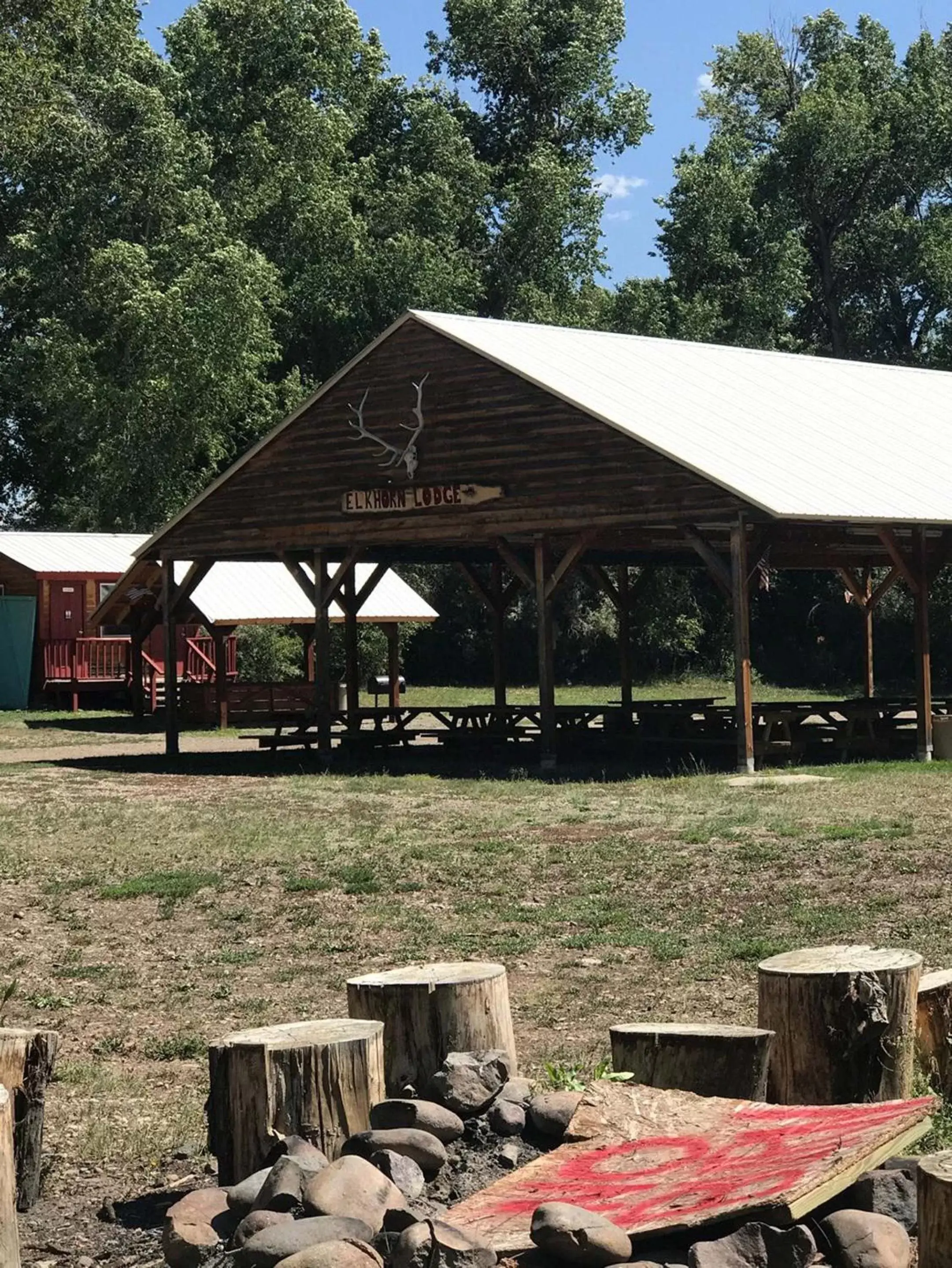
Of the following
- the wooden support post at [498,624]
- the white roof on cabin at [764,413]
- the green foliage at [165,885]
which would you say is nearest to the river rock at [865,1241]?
the green foliage at [165,885]

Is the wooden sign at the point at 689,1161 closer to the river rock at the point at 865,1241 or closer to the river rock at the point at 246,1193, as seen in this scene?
the river rock at the point at 865,1241

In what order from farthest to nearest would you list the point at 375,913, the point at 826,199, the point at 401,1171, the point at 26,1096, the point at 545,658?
the point at 826,199 < the point at 545,658 < the point at 375,913 < the point at 26,1096 < the point at 401,1171

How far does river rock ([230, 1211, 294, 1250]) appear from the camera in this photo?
17.5 ft

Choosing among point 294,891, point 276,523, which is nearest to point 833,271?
point 276,523

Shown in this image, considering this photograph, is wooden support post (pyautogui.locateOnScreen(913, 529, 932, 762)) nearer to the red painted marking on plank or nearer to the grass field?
the grass field

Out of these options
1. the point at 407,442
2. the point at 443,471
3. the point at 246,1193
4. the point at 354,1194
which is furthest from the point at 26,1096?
the point at 407,442

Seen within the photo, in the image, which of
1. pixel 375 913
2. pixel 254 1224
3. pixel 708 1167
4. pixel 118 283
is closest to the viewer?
pixel 254 1224

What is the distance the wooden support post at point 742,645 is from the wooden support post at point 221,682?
16.0 metres

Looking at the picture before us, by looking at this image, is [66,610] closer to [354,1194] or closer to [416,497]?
[416,497]

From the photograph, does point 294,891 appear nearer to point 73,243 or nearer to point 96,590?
point 96,590

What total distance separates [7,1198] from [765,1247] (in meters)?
2.16

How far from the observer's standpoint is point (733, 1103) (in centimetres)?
613

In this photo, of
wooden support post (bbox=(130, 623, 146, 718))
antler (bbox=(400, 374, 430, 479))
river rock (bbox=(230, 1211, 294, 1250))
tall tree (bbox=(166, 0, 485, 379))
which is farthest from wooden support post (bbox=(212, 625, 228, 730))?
river rock (bbox=(230, 1211, 294, 1250))

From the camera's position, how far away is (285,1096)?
19.9ft
